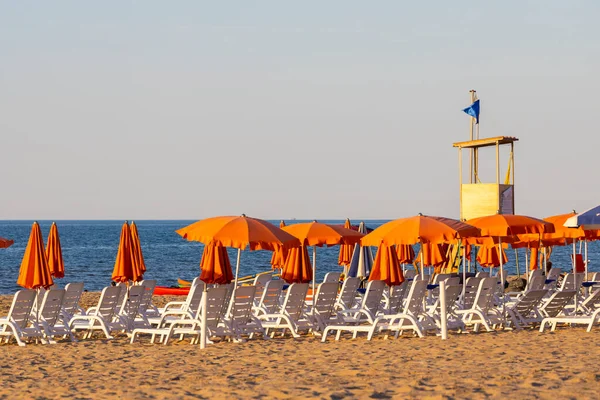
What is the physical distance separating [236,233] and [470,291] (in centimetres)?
335

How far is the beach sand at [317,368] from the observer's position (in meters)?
7.88

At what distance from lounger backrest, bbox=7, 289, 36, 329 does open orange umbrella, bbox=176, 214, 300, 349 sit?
6.41ft

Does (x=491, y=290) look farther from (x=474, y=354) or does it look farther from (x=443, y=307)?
(x=474, y=354)

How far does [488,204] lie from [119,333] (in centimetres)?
1163

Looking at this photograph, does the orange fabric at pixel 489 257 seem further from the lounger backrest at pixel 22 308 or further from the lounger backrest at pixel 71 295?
the lounger backrest at pixel 22 308

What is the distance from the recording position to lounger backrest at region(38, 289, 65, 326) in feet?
39.2

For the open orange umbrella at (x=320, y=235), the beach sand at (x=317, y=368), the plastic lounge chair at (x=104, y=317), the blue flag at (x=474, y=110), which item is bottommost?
the beach sand at (x=317, y=368)

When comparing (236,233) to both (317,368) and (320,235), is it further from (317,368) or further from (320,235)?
(317,368)

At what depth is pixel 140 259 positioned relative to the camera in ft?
48.0

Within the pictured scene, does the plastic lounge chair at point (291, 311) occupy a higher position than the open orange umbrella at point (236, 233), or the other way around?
the open orange umbrella at point (236, 233)

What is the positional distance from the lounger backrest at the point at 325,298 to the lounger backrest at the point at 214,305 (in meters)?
1.42

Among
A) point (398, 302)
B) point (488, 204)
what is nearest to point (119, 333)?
point (398, 302)

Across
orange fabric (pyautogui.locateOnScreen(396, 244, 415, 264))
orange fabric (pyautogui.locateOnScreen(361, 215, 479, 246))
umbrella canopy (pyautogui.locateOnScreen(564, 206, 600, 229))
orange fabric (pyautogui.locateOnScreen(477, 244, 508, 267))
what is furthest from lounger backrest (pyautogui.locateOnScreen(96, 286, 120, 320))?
orange fabric (pyautogui.locateOnScreen(477, 244, 508, 267))

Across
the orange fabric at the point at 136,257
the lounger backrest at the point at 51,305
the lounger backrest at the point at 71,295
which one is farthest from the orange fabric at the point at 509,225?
the lounger backrest at the point at 51,305
